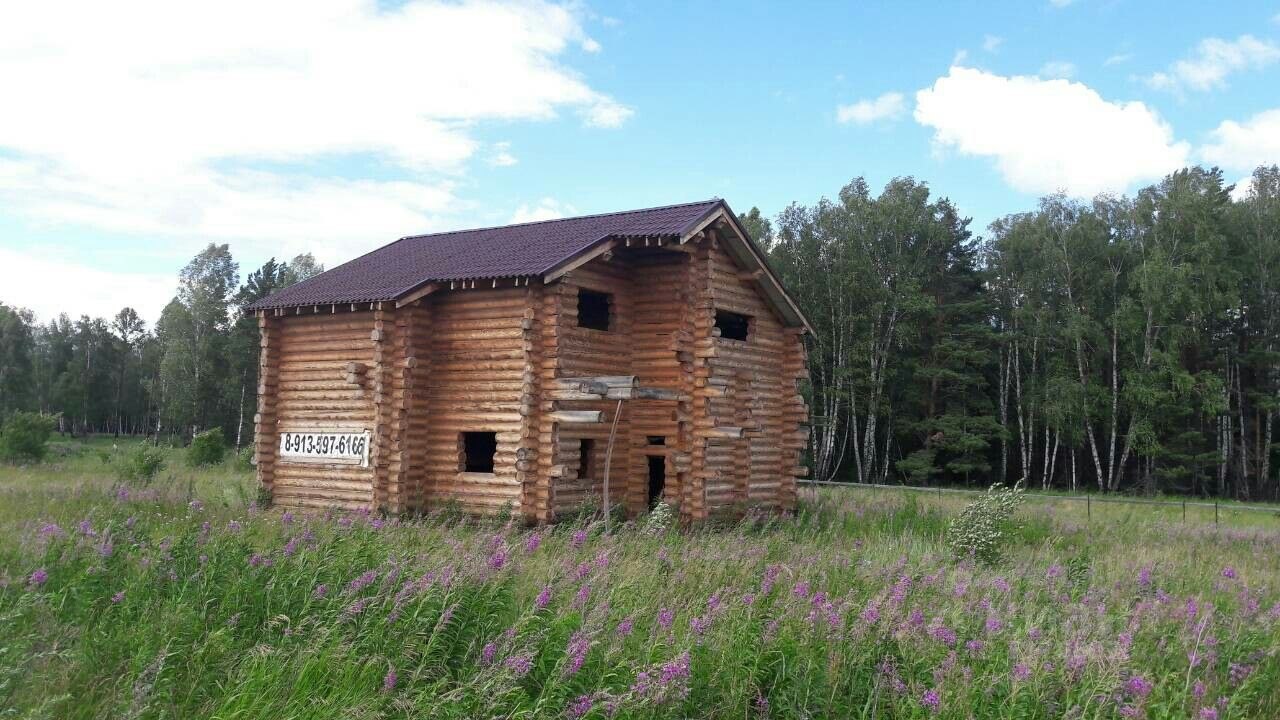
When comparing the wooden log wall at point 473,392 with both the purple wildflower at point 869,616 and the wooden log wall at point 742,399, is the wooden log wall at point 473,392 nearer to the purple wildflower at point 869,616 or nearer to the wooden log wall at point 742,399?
the wooden log wall at point 742,399

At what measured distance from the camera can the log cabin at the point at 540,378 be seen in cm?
1897

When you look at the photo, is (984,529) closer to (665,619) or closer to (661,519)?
(661,519)

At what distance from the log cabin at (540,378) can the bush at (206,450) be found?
1802cm

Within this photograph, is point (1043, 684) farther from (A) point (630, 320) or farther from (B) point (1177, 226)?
(B) point (1177, 226)

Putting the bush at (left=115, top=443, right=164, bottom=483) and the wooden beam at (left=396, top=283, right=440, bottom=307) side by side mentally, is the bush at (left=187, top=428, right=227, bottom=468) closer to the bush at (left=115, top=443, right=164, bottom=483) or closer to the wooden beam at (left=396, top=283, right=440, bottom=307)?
the bush at (left=115, top=443, right=164, bottom=483)

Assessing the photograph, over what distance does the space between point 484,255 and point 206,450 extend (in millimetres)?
22862

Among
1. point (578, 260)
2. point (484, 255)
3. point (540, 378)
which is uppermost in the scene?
point (484, 255)

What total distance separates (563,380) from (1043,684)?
12.8m

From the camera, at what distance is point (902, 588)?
8859 millimetres

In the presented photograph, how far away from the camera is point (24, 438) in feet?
115

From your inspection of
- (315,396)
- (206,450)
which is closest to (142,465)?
(315,396)

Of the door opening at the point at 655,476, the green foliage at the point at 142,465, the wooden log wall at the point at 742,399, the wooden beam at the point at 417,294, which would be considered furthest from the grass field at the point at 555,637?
the green foliage at the point at 142,465

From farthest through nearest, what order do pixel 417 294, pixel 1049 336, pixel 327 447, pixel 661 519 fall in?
pixel 1049 336 → pixel 327 447 → pixel 417 294 → pixel 661 519

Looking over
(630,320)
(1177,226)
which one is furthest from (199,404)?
(1177,226)
